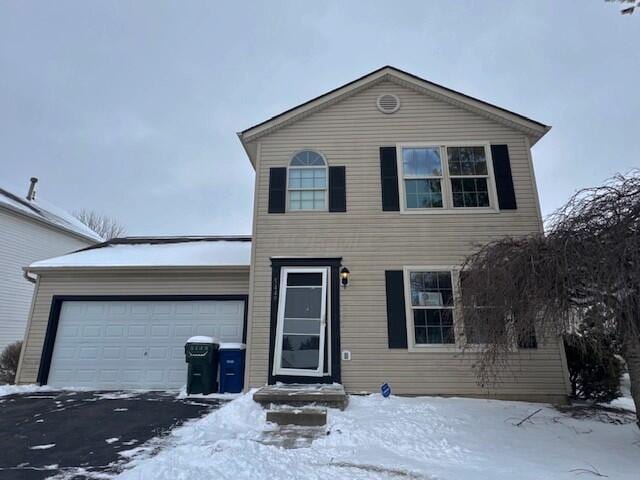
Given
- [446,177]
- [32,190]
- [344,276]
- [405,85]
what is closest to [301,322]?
[344,276]

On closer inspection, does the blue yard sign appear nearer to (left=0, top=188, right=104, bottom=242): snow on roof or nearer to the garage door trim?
the garage door trim

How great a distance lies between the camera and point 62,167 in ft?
109

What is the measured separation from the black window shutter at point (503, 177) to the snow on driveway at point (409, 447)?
378cm

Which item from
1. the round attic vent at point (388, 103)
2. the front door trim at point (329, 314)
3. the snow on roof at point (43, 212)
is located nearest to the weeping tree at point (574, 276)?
the front door trim at point (329, 314)

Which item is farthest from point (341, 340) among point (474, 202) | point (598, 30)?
point (598, 30)

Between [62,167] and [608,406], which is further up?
[62,167]

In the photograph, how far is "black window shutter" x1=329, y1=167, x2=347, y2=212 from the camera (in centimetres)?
732

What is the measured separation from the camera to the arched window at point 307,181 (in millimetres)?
7477

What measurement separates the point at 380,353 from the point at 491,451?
8.80ft

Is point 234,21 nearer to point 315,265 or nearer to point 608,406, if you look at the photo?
point 315,265

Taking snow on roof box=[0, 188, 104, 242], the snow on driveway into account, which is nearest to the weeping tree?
the snow on driveway

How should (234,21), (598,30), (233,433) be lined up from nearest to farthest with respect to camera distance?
(233,433), (598,30), (234,21)

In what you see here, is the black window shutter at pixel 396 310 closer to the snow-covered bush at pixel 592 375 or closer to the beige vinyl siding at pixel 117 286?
the snow-covered bush at pixel 592 375

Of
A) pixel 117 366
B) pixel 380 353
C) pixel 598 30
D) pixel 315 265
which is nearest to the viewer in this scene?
pixel 380 353
